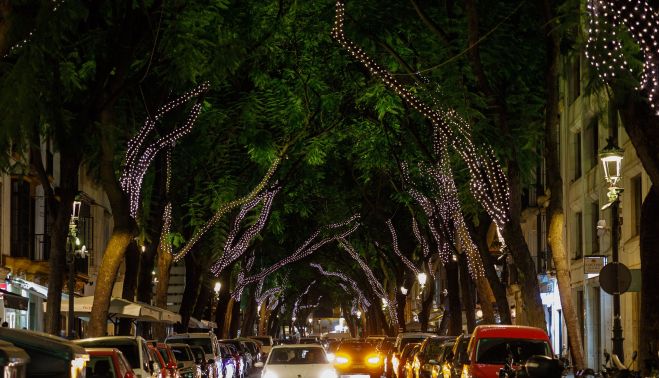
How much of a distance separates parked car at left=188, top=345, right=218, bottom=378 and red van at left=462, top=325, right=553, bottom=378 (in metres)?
11.0

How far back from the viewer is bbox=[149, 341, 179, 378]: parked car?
2322 centimetres

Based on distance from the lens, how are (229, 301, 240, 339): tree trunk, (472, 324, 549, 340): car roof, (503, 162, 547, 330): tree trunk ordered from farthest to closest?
(229, 301, 240, 339): tree trunk, (503, 162, 547, 330): tree trunk, (472, 324, 549, 340): car roof

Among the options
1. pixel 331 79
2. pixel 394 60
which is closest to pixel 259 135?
pixel 331 79

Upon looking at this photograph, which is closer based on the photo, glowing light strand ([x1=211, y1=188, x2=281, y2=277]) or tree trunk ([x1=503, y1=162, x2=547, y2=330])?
tree trunk ([x1=503, y1=162, x2=547, y2=330])

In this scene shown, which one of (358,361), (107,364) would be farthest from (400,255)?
(107,364)

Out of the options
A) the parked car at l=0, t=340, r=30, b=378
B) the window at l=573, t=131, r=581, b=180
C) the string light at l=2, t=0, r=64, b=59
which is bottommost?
the parked car at l=0, t=340, r=30, b=378

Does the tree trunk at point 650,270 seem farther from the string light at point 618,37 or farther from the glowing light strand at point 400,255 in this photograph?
the glowing light strand at point 400,255

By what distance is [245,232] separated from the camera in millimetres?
43031

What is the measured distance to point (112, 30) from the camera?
19219 millimetres

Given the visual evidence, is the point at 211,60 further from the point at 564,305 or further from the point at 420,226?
the point at 420,226

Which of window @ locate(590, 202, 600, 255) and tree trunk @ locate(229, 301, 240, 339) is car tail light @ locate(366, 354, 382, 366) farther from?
tree trunk @ locate(229, 301, 240, 339)

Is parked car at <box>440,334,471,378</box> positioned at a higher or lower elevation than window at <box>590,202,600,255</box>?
lower

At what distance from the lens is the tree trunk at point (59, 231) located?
67.5ft

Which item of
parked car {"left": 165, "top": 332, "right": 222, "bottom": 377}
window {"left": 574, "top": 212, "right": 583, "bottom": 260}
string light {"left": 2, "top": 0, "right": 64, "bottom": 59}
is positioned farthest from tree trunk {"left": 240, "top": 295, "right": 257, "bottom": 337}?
string light {"left": 2, "top": 0, "right": 64, "bottom": 59}
